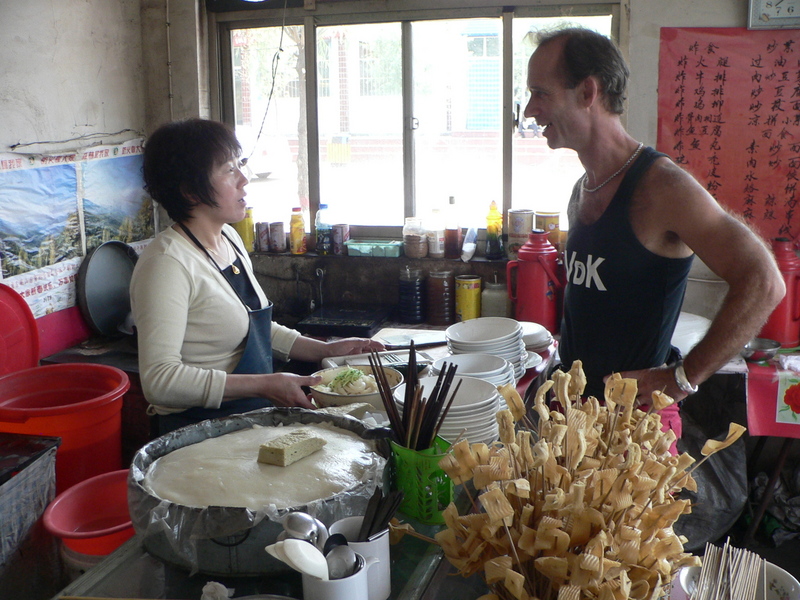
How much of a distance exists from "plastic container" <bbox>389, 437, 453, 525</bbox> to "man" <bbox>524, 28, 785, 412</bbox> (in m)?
0.79

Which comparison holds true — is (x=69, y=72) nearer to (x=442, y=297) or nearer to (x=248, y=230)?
(x=248, y=230)

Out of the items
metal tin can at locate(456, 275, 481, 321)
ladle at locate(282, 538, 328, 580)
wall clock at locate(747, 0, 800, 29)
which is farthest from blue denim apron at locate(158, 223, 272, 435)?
wall clock at locate(747, 0, 800, 29)

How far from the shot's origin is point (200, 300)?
2.21 metres

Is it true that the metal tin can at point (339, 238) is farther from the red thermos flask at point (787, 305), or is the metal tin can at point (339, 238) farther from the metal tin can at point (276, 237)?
the red thermos flask at point (787, 305)

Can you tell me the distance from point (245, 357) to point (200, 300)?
0.83 feet

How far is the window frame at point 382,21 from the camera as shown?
147 inches

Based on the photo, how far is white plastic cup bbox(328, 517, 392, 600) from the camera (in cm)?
109

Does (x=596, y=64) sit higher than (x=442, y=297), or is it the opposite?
(x=596, y=64)

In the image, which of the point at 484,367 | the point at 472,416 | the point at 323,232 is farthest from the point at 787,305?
the point at 323,232

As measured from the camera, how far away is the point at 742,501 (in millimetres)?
3537

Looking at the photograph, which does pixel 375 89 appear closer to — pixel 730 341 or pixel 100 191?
pixel 100 191

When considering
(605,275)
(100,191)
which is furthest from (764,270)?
(100,191)

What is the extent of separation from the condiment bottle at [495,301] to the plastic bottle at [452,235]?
0.30m

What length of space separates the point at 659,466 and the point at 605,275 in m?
1.23
